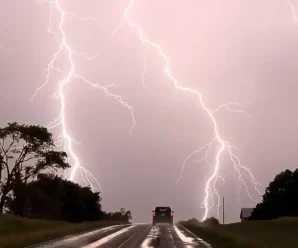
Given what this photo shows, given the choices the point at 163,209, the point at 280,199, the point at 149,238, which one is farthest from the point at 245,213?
the point at 149,238

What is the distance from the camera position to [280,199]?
101 meters

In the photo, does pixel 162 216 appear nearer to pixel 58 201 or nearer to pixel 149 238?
pixel 58 201

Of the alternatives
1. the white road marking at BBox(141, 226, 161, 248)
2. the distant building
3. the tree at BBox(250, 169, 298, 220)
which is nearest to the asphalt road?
the white road marking at BBox(141, 226, 161, 248)

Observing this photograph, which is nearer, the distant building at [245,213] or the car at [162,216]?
the car at [162,216]

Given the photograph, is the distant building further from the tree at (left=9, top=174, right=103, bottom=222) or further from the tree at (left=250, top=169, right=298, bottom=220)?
the tree at (left=9, top=174, right=103, bottom=222)

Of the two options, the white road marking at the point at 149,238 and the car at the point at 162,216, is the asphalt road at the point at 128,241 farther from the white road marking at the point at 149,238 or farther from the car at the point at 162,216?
the car at the point at 162,216

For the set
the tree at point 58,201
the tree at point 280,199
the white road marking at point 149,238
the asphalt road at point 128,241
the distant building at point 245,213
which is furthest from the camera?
the distant building at point 245,213

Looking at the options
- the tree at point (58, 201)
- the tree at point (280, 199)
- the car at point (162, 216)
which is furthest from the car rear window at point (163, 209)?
the tree at point (280, 199)

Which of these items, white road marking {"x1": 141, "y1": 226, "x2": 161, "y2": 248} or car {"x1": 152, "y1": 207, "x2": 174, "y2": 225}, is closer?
white road marking {"x1": 141, "y1": 226, "x2": 161, "y2": 248}

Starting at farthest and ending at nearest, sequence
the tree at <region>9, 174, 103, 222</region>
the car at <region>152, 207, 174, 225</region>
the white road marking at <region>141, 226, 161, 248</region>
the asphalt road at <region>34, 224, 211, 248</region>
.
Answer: the tree at <region>9, 174, 103, 222</region>, the car at <region>152, 207, 174, 225</region>, the white road marking at <region>141, 226, 161, 248</region>, the asphalt road at <region>34, 224, 211, 248</region>

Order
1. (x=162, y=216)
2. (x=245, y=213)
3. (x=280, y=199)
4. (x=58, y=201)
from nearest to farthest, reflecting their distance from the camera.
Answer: (x=162, y=216)
(x=58, y=201)
(x=280, y=199)
(x=245, y=213)

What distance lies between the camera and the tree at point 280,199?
9725 centimetres

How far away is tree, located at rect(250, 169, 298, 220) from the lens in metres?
97.2

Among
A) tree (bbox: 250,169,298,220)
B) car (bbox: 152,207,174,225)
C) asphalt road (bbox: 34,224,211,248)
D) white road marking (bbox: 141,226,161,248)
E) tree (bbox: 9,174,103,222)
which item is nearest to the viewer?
asphalt road (bbox: 34,224,211,248)
